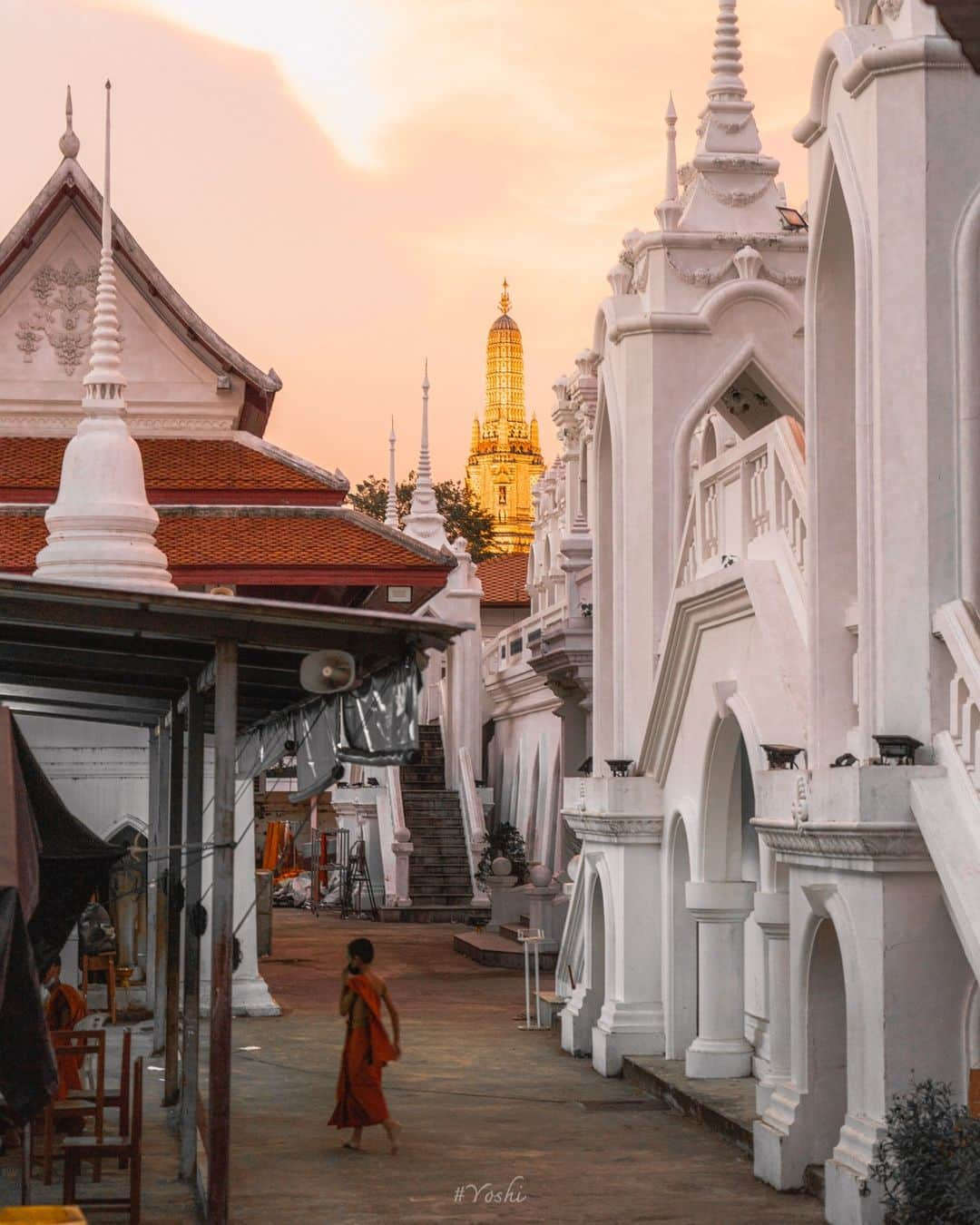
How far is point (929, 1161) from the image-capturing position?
8227 mm

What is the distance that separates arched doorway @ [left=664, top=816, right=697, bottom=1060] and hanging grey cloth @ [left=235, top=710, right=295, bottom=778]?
3.77 m

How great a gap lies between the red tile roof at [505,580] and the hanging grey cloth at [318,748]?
40.6 m

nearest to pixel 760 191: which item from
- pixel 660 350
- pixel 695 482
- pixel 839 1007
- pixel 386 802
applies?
pixel 660 350

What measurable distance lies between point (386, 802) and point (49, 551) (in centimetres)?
2337

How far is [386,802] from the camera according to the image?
3897 centimetres

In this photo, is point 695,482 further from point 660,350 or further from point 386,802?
point 386,802

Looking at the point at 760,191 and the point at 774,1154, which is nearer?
the point at 774,1154

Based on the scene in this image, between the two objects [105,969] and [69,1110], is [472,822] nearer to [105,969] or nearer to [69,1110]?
[105,969]

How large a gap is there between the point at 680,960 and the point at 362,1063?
3714 mm

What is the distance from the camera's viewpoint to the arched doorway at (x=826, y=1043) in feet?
34.0

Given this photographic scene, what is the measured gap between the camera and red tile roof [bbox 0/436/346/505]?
23.1m

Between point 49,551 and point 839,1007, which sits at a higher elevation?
point 49,551

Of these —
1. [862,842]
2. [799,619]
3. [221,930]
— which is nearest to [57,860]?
[221,930]

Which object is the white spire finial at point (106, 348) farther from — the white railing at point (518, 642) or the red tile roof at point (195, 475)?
the white railing at point (518, 642)
